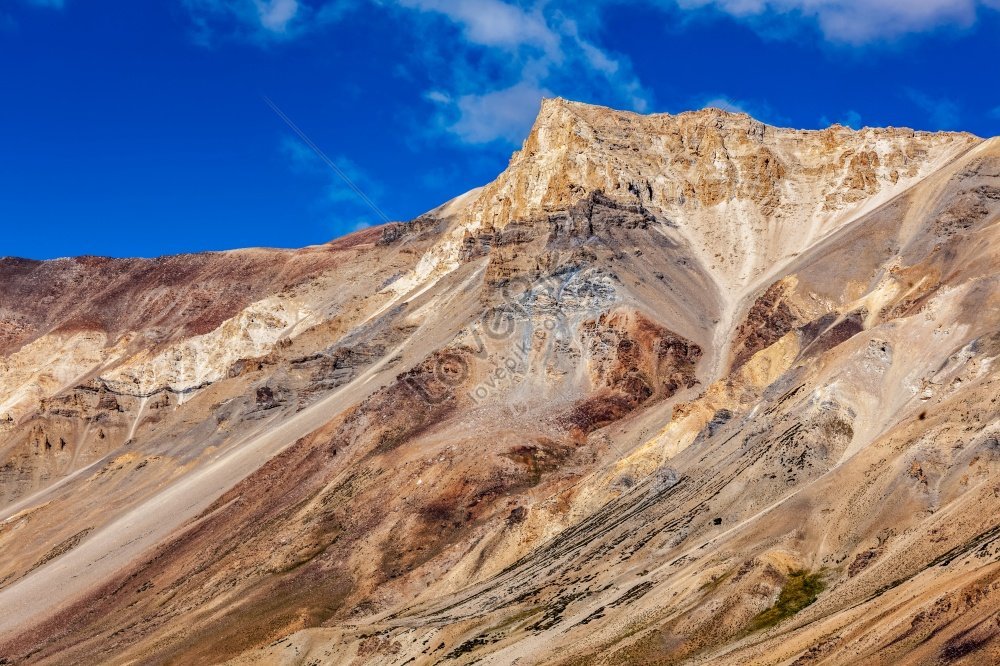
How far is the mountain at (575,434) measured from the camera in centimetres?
3950

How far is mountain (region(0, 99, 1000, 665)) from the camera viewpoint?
39.5 metres

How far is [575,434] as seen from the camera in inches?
3073

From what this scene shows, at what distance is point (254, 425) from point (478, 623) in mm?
59110

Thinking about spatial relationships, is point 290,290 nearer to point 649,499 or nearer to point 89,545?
point 89,545

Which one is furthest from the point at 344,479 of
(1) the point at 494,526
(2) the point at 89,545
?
(2) the point at 89,545

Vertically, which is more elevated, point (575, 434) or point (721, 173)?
point (721, 173)

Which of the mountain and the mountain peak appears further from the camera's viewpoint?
the mountain peak

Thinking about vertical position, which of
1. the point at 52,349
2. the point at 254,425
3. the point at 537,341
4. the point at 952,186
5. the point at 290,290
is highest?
the point at 52,349

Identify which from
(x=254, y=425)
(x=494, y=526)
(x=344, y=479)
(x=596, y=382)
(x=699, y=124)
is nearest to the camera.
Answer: (x=494, y=526)

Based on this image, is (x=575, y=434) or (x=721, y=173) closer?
(x=575, y=434)

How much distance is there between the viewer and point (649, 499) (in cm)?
5425

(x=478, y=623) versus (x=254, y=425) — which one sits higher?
(x=254, y=425)

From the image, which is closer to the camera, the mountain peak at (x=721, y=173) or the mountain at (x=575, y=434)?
the mountain at (x=575, y=434)

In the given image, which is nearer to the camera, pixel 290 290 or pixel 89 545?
pixel 89 545
